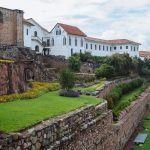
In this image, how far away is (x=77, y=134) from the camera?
47.1 feet

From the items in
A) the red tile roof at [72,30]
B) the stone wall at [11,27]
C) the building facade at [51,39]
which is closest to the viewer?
the stone wall at [11,27]

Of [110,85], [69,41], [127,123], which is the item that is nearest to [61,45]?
[69,41]

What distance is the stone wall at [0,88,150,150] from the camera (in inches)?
416

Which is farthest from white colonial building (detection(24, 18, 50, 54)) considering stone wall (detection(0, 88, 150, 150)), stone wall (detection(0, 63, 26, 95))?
stone wall (detection(0, 63, 26, 95))

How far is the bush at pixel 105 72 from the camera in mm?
41531

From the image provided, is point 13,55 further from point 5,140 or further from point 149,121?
point 5,140

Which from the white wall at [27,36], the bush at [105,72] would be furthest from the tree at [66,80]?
the white wall at [27,36]

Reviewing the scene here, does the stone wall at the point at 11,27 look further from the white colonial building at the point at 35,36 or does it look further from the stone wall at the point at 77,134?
the stone wall at the point at 77,134

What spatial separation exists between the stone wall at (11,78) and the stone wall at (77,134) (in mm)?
4037

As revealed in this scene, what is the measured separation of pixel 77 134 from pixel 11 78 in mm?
5890

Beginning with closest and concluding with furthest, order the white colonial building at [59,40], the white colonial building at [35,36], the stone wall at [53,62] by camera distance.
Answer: the stone wall at [53,62] → the white colonial building at [35,36] → the white colonial building at [59,40]

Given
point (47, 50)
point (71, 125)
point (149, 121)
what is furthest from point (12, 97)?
point (47, 50)

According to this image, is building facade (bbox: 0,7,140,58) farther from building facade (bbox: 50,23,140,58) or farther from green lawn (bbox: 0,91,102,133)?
green lawn (bbox: 0,91,102,133)

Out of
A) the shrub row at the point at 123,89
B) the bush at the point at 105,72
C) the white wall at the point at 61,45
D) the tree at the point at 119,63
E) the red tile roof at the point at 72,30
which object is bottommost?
the shrub row at the point at 123,89
